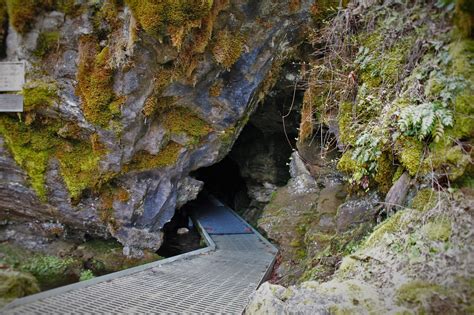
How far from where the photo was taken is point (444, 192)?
2.88m

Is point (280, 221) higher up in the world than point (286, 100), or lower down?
lower down

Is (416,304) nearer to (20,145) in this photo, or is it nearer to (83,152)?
(83,152)

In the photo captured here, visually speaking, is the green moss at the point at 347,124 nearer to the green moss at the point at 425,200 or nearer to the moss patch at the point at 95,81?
the green moss at the point at 425,200

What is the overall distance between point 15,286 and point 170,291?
189 centimetres

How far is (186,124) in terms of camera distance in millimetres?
6406

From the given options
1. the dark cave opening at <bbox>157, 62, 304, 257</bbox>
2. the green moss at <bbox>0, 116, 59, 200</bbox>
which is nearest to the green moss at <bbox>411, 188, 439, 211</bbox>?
the dark cave opening at <bbox>157, 62, 304, 257</bbox>

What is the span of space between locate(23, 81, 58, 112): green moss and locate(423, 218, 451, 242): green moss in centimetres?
547

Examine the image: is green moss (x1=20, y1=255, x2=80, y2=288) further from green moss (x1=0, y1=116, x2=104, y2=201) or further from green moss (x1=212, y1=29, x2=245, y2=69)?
green moss (x1=212, y1=29, x2=245, y2=69)

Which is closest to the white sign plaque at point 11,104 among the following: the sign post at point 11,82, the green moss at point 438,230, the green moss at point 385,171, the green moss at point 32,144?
the sign post at point 11,82

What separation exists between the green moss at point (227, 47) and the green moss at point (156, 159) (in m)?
1.97

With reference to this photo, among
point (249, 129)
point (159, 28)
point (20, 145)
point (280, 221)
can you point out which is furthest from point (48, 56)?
point (249, 129)

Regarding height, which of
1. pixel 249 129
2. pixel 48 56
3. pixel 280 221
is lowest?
pixel 280 221

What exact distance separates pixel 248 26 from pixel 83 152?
3606mm

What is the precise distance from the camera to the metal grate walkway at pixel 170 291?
3.63 meters
